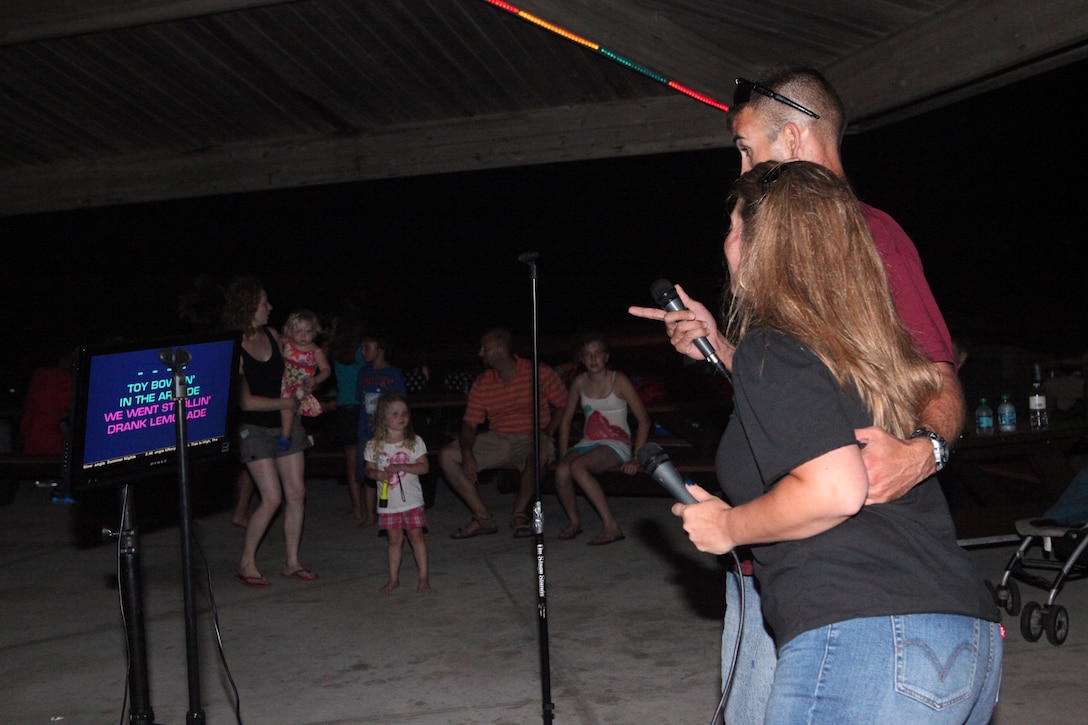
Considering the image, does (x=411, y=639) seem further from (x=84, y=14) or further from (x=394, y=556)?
(x=84, y=14)

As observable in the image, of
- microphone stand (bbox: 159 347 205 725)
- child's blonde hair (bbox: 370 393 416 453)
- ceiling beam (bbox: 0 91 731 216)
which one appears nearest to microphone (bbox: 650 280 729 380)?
microphone stand (bbox: 159 347 205 725)

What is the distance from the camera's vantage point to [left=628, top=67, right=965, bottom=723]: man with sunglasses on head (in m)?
2.26

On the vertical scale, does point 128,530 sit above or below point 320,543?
above

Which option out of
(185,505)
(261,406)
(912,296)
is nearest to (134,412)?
(185,505)

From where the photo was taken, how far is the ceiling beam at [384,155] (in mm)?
7699

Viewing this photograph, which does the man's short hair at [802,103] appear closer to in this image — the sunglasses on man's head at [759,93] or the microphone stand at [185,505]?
the sunglasses on man's head at [759,93]

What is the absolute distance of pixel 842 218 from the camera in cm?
188

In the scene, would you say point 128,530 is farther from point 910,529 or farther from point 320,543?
point 320,543

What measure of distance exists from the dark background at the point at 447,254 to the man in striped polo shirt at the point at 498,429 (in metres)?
6.49

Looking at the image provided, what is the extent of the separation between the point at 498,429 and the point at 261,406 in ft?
8.44

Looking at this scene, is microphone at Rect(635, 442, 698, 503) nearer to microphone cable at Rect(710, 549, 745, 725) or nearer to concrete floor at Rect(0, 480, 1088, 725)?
microphone cable at Rect(710, 549, 745, 725)

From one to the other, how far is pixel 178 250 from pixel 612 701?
1370 cm

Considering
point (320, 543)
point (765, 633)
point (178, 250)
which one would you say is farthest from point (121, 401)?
point (178, 250)

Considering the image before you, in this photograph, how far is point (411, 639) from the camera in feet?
18.7
